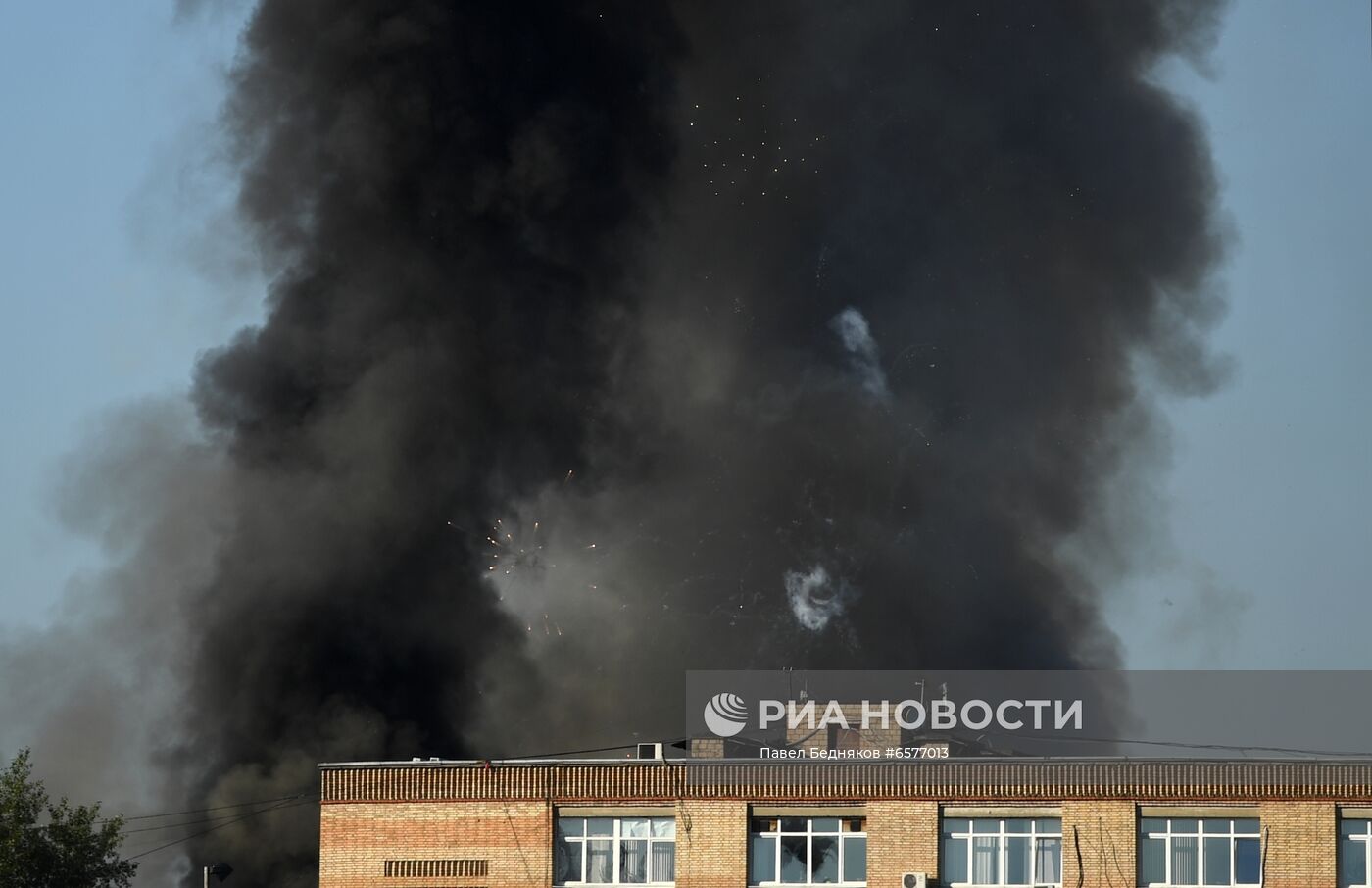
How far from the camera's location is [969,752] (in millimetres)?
45500

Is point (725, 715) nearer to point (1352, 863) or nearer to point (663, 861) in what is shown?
point (663, 861)

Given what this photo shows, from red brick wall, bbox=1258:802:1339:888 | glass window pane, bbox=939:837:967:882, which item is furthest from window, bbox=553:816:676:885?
red brick wall, bbox=1258:802:1339:888

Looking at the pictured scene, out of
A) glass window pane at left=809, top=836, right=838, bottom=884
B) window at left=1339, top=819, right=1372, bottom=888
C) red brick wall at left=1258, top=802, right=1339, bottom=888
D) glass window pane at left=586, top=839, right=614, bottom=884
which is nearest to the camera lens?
red brick wall at left=1258, top=802, right=1339, bottom=888

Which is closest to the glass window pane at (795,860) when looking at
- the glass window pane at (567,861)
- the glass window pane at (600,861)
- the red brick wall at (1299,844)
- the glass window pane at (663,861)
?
the glass window pane at (663,861)

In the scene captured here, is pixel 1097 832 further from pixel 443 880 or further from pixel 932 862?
pixel 443 880

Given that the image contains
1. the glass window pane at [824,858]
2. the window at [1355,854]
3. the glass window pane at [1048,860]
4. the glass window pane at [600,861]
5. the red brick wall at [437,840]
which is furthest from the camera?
the glass window pane at [600,861]

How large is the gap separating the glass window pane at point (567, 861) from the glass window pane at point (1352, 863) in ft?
47.9

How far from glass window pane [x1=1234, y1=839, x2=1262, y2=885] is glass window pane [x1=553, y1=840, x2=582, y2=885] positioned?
41.5 feet

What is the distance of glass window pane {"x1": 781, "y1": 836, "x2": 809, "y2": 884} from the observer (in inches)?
1614

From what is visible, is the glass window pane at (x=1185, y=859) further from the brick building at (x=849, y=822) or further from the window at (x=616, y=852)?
the window at (x=616, y=852)

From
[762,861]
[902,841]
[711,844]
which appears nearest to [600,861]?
[711,844]

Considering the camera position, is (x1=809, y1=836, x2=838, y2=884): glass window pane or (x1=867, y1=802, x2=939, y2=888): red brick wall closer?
(x1=867, y1=802, x2=939, y2=888): red brick wall

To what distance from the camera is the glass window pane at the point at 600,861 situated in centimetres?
4147

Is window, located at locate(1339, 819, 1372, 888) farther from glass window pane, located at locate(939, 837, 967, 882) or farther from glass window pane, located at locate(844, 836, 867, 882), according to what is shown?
glass window pane, located at locate(844, 836, 867, 882)
